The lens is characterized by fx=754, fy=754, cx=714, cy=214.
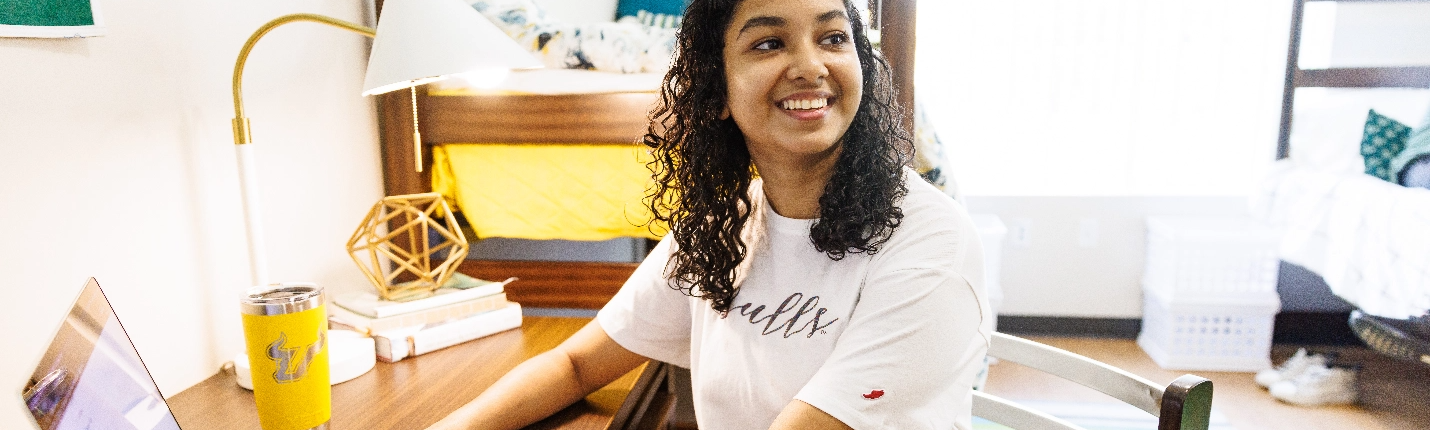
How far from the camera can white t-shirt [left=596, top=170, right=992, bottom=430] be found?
77 cm

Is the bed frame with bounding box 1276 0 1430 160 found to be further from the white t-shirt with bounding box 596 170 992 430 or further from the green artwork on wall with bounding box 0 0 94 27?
the green artwork on wall with bounding box 0 0 94 27

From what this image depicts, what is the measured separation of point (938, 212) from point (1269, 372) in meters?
2.37

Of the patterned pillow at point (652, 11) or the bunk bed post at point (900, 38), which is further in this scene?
the patterned pillow at point (652, 11)

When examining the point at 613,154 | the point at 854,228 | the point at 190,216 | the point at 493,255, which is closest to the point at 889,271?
the point at 854,228

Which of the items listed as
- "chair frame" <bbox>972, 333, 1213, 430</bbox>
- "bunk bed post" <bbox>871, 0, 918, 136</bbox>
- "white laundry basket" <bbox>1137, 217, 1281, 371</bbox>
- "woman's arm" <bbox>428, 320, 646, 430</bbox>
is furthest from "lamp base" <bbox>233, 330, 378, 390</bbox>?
"white laundry basket" <bbox>1137, 217, 1281, 371</bbox>

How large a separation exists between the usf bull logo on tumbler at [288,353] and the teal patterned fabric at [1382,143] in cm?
318

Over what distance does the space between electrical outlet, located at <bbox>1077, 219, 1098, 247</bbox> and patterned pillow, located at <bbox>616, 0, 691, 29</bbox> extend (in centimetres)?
195

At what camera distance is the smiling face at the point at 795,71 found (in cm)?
87

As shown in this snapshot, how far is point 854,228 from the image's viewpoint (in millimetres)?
854

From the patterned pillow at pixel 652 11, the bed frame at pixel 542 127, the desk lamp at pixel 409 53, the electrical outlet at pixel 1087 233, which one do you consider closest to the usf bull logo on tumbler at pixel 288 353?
the desk lamp at pixel 409 53

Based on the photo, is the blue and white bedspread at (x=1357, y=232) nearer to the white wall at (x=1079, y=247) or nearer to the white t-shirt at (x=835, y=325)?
the white wall at (x=1079, y=247)

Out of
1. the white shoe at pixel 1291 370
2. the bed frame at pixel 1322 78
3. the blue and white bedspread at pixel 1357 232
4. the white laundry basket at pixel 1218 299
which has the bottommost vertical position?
the white shoe at pixel 1291 370

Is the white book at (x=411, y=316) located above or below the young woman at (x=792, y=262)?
below

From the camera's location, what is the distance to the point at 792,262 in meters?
0.93
